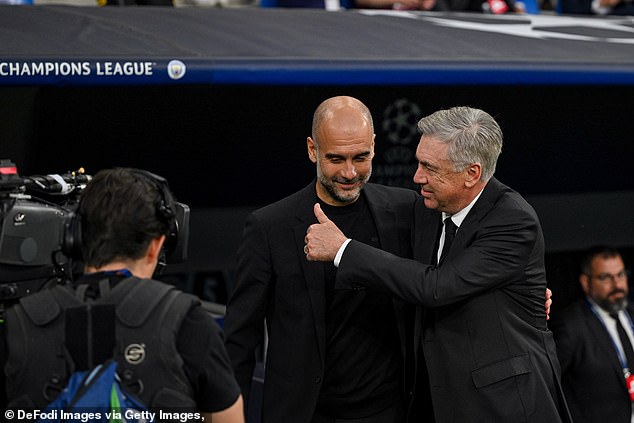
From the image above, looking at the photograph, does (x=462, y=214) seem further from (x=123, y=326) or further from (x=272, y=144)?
(x=272, y=144)

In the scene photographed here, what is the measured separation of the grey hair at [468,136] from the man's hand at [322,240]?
40 centimetres

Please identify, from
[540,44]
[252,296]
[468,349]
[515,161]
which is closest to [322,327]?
[252,296]

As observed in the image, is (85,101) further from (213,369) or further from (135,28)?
(213,369)

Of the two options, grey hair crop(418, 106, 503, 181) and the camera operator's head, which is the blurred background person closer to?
grey hair crop(418, 106, 503, 181)

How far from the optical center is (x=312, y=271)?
3.44 metres

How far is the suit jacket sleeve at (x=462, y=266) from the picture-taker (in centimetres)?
321

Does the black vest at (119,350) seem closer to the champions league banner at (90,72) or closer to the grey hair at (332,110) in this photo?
the grey hair at (332,110)

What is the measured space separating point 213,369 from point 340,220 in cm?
117

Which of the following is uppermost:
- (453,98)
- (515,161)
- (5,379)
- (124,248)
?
(124,248)

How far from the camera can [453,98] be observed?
5.86 m

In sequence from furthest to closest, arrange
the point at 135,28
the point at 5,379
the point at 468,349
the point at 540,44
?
1. the point at 540,44
2. the point at 135,28
3. the point at 468,349
4. the point at 5,379

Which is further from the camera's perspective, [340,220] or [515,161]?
[515,161]

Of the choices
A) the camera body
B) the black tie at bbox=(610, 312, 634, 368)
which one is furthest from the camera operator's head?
the black tie at bbox=(610, 312, 634, 368)

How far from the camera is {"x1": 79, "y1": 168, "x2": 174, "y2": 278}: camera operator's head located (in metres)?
2.39
